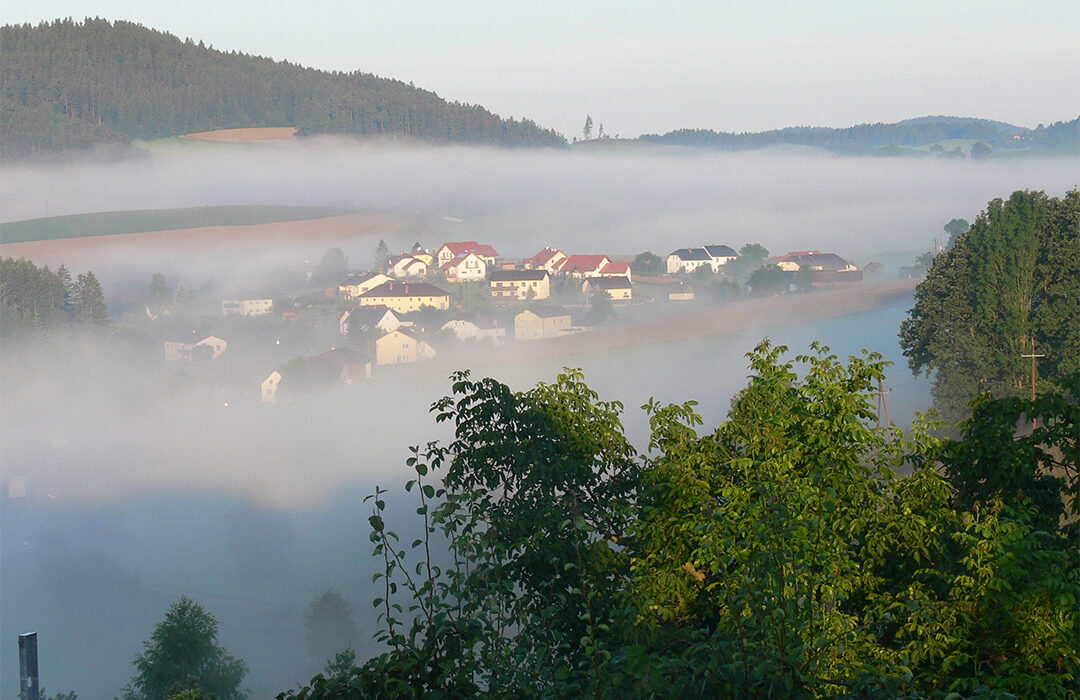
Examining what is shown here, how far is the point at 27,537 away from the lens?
60906 mm

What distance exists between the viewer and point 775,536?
4.38 meters

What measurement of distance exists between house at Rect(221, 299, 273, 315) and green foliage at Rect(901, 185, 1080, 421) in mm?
76896

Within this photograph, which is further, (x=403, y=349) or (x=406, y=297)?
(x=406, y=297)

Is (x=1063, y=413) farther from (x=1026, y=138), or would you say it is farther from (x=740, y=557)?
(x=1026, y=138)

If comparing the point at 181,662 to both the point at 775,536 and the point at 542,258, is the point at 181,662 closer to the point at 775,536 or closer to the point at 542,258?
the point at 775,536

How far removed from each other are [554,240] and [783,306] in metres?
40.4

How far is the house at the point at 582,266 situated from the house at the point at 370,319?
15459mm

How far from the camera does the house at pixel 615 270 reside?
8625 cm

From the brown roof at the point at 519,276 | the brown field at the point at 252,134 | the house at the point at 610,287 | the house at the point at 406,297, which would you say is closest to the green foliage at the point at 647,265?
the house at the point at 610,287

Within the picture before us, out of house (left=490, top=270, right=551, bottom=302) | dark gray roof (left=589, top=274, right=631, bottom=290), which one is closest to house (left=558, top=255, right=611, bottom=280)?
dark gray roof (left=589, top=274, right=631, bottom=290)

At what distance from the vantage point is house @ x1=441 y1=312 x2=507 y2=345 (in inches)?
2990

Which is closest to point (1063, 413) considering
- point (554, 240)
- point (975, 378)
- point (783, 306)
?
point (975, 378)

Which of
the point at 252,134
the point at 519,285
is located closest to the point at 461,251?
the point at 519,285

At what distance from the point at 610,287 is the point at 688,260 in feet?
46.5
